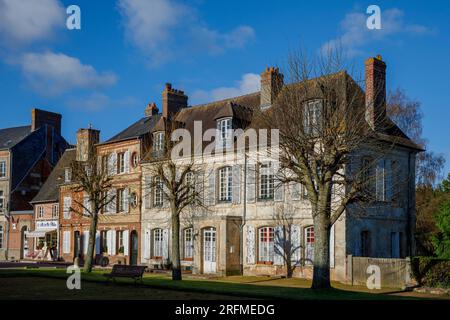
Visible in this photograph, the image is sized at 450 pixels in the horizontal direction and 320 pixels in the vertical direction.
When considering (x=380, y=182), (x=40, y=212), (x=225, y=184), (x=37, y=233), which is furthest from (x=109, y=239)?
(x=380, y=182)

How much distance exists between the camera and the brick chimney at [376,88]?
25.5m

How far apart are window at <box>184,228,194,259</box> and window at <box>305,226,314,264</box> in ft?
24.6

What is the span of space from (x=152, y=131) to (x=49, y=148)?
19.6 m

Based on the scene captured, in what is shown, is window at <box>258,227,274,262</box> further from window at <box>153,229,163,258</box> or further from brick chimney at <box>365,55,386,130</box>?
window at <box>153,229,163,258</box>

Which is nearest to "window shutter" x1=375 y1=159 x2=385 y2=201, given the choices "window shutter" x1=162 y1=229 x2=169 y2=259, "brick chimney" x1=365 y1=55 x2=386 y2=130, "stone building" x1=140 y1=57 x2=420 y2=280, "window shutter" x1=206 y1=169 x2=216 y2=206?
"stone building" x1=140 y1=57 x2=420 y2=280

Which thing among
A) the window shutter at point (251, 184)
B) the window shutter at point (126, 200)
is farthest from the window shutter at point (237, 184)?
the window shutter at point (126, 200)

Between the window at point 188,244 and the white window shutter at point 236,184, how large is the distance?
3821 millimetres

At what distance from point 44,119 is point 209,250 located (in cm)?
2613

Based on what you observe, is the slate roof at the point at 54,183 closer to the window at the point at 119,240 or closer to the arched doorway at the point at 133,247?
the window at the point at 119,240

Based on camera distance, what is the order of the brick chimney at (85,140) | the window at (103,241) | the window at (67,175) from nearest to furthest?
the window at (103,241) < the brick chimney at (85,140) < the window at (67,175)

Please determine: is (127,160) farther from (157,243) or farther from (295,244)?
(295,244)

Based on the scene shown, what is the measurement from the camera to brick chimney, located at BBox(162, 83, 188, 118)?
119ft

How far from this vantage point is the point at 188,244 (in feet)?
106

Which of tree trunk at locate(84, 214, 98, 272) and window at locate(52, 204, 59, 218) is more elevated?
window at locate(52, 204, 59, 218)
